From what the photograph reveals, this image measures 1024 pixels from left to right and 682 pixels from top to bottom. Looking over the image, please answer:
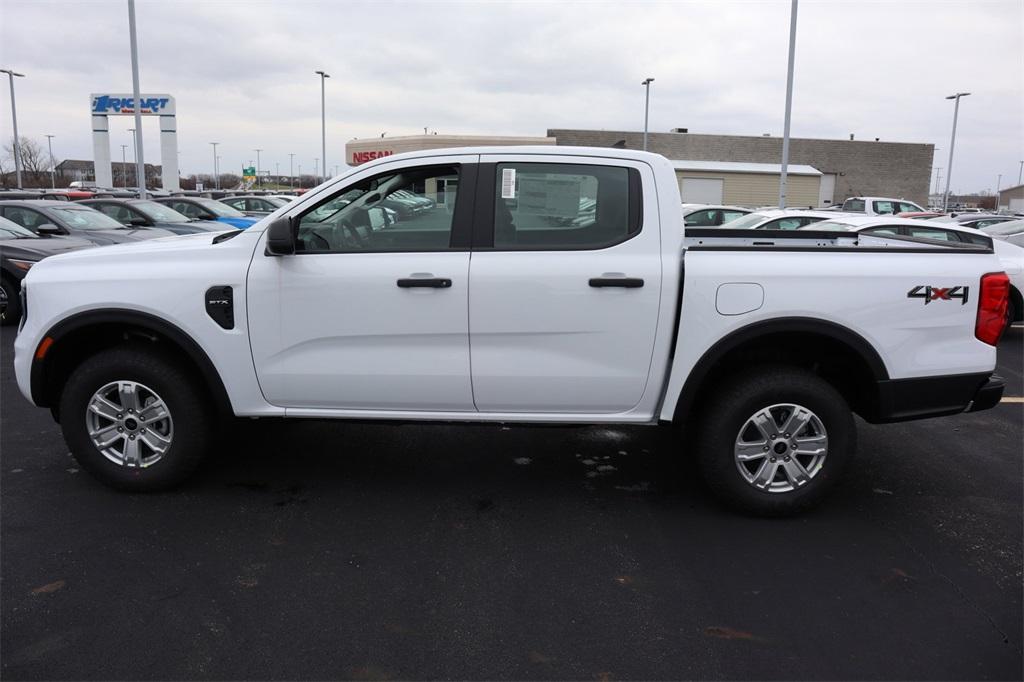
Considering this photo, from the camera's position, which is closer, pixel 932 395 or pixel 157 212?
pixel 932 395

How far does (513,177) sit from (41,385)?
297 cm

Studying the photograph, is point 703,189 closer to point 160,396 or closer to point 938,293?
point 938,293

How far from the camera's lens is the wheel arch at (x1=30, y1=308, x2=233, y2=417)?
Result: 416 cm

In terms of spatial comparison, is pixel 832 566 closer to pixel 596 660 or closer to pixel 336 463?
pixel 596 660

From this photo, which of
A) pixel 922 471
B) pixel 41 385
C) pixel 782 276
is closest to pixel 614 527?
pixel 782 276

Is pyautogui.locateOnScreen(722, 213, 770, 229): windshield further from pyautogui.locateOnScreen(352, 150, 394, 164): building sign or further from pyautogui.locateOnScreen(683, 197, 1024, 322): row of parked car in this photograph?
pyautogui.locateOnScreen(352, 150, 394, 164): building sign

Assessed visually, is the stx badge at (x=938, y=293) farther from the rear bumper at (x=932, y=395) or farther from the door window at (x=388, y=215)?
the door window at (x=388, y=215)

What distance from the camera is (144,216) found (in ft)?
48.6

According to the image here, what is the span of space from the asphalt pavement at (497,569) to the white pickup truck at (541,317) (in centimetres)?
46

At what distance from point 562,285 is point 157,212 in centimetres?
1379

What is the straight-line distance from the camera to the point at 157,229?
13.9 m

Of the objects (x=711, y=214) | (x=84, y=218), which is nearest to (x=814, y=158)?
(x=711, y=214)

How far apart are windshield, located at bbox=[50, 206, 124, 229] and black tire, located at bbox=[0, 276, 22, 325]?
258cm

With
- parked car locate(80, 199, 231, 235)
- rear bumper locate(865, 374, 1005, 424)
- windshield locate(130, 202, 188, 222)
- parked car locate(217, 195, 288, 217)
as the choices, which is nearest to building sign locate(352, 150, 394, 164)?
parked car locate(217, 195, 288, 217)
